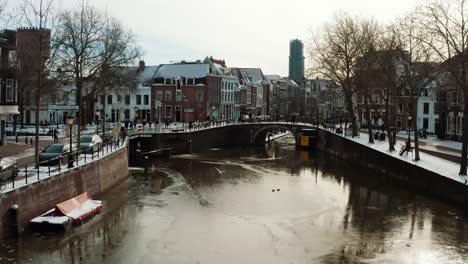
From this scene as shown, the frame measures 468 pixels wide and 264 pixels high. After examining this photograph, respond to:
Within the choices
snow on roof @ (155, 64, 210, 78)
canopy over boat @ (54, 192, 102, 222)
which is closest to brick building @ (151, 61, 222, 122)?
snow on roof @ (155, 64, 210, 78)

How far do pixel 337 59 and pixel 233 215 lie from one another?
3774 centimetres

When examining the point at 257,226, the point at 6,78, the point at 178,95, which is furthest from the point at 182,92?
the point at 257,226

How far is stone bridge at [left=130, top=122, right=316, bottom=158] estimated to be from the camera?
61.9 meters

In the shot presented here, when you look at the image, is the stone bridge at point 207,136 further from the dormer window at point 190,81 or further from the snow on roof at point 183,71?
the snow on roof at point 183,71

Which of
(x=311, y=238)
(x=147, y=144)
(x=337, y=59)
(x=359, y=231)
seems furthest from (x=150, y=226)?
(x=337, y=59)

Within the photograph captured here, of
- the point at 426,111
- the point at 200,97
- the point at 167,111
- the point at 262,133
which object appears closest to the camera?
the point at 426,111

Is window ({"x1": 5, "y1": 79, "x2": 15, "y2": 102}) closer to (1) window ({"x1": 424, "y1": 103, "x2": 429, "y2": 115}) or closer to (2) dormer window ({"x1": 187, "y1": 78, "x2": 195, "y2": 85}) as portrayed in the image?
(2) dormer window ({"x1": 187, "y1": 78, "x2": 195, "y2": 85})

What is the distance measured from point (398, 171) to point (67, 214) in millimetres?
26780

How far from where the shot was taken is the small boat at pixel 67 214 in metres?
25.9

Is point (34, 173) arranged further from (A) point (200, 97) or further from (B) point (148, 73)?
(B) point (148, 73)

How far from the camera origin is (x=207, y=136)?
238ft

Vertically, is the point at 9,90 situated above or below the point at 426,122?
above

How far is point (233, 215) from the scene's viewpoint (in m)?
31.7

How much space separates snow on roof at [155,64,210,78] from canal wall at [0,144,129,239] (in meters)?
50.5
